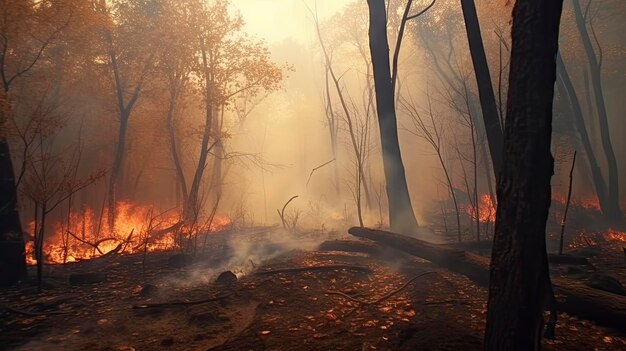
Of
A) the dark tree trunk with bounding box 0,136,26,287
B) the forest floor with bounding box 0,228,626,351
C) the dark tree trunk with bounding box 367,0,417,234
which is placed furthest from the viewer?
the dark tree trunk with bounding box 367,0,417,234

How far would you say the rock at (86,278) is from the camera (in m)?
6.80

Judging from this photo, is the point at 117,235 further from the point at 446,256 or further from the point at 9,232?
the point at 446,256

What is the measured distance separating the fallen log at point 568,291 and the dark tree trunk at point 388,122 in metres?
2.48

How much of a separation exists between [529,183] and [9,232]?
873 centimetres

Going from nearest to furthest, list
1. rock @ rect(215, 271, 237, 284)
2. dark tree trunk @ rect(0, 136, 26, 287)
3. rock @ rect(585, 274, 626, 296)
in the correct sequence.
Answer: rock @ rect(585, 274, 626, 296) → dark tree trunk @ rect(0, 136, 26, 287) → rock @ rect(215, 271, 237, 284)

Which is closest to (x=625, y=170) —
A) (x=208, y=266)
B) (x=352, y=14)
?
(x=352, y=14)

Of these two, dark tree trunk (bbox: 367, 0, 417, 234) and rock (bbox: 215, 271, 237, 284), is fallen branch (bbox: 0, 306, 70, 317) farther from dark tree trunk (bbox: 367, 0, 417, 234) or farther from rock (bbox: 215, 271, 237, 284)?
dark tree trunk (bbox: 367, 0, 417, 234)

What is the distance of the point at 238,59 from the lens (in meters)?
17.5

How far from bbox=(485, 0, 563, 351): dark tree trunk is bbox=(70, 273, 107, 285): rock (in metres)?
7.46

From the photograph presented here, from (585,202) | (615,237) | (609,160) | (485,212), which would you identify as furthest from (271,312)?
(585,202)

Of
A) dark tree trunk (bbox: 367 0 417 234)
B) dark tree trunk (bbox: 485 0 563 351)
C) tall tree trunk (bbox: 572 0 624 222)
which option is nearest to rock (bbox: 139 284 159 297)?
dark tree trunk (bbox: 485 0 563 351)

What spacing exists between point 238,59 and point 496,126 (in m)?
14.0

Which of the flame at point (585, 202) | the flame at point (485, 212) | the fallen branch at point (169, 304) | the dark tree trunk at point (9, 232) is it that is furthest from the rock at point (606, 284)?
the flame at point (585, 202)

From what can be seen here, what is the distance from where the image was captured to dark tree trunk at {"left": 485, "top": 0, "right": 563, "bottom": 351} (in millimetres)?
2701
